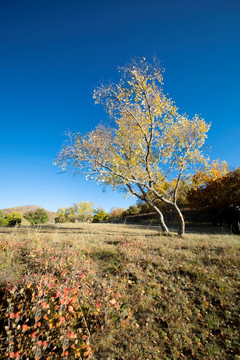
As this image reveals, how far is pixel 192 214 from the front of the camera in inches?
1431

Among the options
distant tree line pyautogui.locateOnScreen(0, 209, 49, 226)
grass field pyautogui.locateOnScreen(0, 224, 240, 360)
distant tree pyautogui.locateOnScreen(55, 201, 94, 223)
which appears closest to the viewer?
grass field pyautogui.locateOnScreen(0, 224, 240, 360)

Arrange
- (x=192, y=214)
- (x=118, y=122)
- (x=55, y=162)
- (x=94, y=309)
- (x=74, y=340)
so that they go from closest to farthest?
(x=74, y=340) → (x=94, y=309) → (x=55, y=162) → (x=118, y=122) → (x=192, y=214)

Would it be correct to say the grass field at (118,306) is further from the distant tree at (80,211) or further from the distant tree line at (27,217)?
the distant tree at (80,211)

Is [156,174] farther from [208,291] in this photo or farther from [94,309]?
[94,309]

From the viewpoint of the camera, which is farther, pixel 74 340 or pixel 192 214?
pixel 192 214

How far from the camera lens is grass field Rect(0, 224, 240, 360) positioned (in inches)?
128

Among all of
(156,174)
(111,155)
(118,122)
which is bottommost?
(156,174)

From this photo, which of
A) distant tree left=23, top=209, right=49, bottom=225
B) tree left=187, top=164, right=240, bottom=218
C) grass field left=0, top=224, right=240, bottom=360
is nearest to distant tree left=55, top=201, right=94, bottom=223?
distant tree left=23, top=209, right=49, bottom=225

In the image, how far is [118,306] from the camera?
4.29m

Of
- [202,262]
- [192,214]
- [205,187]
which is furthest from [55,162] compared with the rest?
[192,214]

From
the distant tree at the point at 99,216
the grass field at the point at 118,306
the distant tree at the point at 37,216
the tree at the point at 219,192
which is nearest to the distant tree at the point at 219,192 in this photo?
the tree at the point at 219,192

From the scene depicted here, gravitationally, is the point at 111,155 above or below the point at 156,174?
above

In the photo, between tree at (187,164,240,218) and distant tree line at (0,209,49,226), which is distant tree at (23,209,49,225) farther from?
tree at (187,164,240,218)

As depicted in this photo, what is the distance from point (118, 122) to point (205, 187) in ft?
69.0
